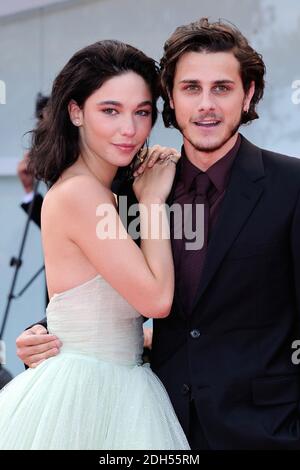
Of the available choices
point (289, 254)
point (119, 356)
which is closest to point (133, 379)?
point (119, 356)

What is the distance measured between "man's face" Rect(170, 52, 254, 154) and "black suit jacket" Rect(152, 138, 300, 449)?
0.21 metres

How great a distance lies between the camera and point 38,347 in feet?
7.91

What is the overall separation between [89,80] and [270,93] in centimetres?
207

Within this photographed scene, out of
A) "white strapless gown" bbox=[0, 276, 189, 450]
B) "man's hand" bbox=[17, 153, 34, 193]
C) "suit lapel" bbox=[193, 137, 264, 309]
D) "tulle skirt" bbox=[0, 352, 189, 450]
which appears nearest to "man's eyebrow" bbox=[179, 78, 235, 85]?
"suit lapel" bbox=[193, 137, 264, 309]

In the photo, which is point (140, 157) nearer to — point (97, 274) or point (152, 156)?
point (152, 156)

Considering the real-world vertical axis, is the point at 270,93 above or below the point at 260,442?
above

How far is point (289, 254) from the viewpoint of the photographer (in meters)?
2.20

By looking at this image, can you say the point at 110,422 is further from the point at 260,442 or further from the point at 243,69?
the point at 243,69

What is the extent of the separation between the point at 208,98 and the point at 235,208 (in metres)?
0.30

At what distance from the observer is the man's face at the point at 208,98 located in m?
2.29

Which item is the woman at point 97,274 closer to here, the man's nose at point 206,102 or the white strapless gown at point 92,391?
the white strapless gown at point 92,391

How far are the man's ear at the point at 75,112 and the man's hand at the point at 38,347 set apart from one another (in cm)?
61

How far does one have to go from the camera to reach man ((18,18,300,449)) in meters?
2.19

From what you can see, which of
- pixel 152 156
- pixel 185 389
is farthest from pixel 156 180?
pixel 185 389
